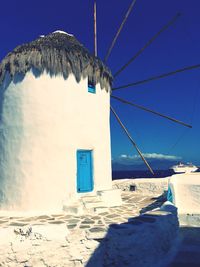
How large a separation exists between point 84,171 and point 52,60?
4049 mm

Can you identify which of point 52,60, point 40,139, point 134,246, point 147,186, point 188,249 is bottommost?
point 188,249

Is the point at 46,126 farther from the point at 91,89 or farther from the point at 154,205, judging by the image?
the point at 154,205

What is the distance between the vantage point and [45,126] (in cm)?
868

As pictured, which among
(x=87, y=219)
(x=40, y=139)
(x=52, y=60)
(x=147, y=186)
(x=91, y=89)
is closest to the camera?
(x=87, y=219)

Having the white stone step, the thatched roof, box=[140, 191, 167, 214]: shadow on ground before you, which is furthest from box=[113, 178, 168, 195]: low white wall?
the thatched roof

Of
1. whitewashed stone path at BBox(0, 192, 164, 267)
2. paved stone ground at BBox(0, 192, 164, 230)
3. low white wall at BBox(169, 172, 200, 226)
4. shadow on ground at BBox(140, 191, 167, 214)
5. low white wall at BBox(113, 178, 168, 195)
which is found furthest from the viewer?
low white wall at BBox(113, 178, 168, 195)

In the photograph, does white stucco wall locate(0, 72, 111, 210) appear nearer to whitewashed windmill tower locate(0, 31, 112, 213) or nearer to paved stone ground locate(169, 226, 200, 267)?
whitewashed windmill tower locate(0, 31, 112, 213)

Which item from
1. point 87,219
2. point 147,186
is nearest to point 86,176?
point 87,219

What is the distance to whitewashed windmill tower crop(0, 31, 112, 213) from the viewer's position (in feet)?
27.7

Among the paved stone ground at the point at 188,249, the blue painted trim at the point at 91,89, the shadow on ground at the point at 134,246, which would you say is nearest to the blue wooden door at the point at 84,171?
the blue painted trim at the point at 91,89

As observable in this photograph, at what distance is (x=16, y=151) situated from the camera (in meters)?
8.59

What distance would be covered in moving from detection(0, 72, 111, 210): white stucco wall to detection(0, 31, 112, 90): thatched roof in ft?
0.96

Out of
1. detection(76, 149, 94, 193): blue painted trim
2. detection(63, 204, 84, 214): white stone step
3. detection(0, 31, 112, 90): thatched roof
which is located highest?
detection(0, 31, 112, 90): thatched roof

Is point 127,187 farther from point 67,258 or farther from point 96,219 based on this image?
point 67,258
